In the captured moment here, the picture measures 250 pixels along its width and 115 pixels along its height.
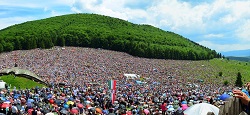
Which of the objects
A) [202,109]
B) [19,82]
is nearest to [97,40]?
→ [19,82]

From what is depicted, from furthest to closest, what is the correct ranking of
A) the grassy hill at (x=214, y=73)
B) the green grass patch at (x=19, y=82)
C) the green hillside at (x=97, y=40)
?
the green hillside at (x=97, y=40)
the grassy hill at (x=214, y=73)
the green grass patch at (x=19, y=82)

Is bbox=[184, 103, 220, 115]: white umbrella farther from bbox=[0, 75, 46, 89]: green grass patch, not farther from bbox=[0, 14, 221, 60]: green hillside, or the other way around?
bbox=[0, 14, 221, 60]: green hillside

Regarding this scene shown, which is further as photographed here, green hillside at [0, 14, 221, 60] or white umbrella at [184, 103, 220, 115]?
green hillside at [0, 14, 221, 60]

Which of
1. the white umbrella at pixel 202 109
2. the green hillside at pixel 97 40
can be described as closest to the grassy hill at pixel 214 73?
the green hillside at pixel 97 40

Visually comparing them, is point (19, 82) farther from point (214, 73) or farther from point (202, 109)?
point (214, 73)

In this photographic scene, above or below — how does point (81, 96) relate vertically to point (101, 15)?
below

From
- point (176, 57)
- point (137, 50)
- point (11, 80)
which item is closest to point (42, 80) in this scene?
point (11, 80)

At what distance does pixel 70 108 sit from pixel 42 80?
24979 mm

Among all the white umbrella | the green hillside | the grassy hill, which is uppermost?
the green hillside

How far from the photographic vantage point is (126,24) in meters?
170

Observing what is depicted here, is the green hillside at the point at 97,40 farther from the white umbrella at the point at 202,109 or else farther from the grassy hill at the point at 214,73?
the white umbrella at the point at 202,109

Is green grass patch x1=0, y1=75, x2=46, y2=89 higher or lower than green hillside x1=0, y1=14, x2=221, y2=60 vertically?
lower

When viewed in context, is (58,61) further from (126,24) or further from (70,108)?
(126,24)

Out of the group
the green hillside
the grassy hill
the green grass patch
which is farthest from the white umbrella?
the green hillside
